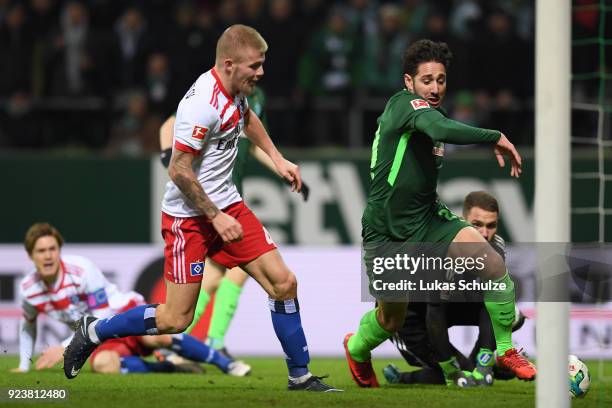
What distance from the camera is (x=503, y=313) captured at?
22.7ft

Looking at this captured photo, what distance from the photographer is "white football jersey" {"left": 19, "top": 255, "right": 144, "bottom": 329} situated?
29.0 feet

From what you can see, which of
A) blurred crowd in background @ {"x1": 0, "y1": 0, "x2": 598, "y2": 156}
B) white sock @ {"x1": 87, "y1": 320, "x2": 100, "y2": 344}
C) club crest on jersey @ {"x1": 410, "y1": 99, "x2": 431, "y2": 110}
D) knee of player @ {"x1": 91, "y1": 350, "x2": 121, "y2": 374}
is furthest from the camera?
blurred crowd in background @ {"x1": 0, "y1": 0, "x2": 598, "y2": 156}

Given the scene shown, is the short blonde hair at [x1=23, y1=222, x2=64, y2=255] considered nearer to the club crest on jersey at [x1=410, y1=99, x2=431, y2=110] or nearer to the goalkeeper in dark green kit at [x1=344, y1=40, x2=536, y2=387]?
the goalkeeper in dark green kit at [x1=344, y1=40, x2=536, y2=387]

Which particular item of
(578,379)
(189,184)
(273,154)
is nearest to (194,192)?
(189,184)

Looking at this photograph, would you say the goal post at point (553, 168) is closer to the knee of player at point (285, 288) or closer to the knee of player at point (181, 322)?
the knee of player at point (285, 288)

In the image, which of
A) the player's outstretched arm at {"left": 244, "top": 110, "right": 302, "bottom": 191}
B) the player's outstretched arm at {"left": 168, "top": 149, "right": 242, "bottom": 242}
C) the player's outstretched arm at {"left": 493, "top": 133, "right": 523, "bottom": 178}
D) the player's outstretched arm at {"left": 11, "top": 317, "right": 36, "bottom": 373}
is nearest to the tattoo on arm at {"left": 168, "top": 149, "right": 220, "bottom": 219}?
the player's outstretched arm at {"left": 168, "top": 149, "right": 242, "bottom": 242}

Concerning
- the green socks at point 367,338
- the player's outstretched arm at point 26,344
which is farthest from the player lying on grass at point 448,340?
the player's outstretched arm at point 26,344

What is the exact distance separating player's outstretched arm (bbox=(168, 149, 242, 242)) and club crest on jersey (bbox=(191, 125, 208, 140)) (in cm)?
10

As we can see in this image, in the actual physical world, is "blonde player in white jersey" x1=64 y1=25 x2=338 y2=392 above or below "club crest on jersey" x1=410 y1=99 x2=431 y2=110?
below

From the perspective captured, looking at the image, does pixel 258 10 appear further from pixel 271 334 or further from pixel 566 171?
pixel 566 171

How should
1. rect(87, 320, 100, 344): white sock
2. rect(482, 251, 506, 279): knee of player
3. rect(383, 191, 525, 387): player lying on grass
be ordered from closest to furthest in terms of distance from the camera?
rect(482, 251, 506, 279): knee of player → rect(87, 320, 100, 344): white sock → rect(383, 191, 525, 387): player lying on grass

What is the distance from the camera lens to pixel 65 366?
281 inches

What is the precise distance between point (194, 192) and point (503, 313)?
6.14 feet

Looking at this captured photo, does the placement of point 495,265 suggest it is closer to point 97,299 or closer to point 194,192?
point 194,192
